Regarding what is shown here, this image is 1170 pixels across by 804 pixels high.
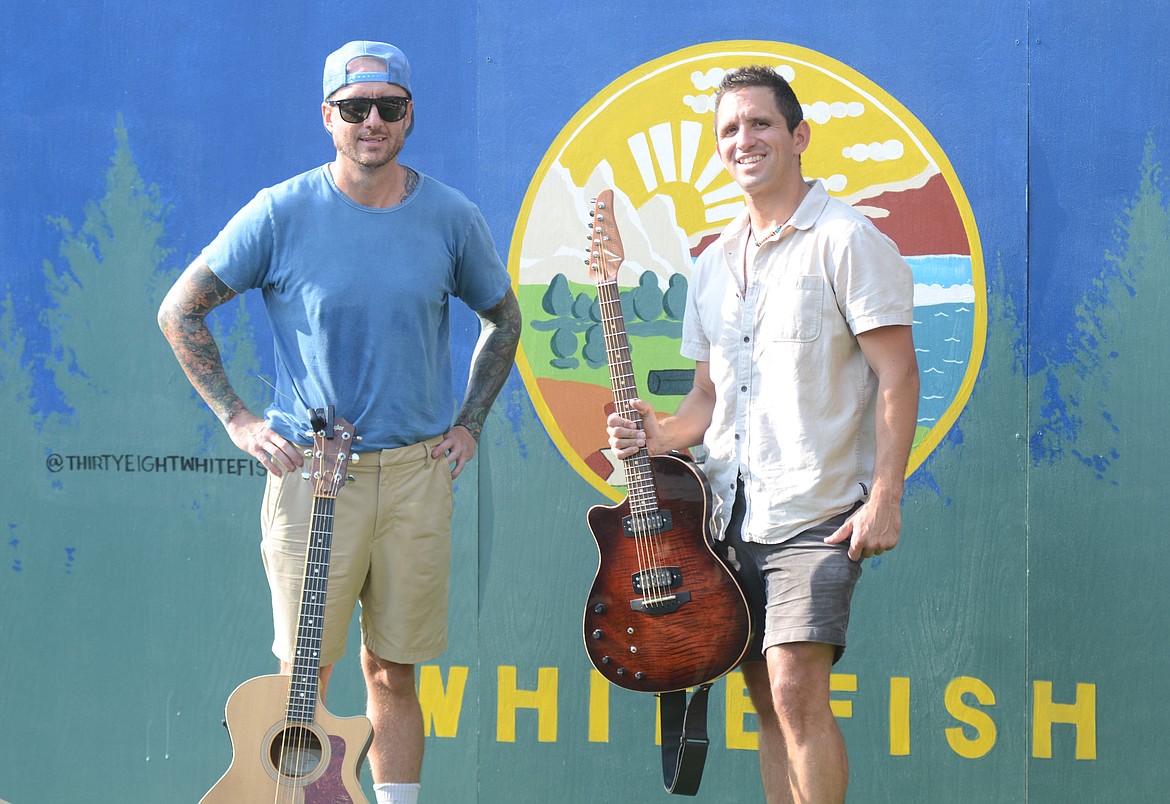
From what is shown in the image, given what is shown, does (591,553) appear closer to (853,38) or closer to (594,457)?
(594,457)

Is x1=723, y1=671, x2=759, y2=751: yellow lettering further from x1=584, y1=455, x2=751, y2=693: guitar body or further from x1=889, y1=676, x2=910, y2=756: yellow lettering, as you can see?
x1=584, y1=455, x2=751, y2=693: guitar body

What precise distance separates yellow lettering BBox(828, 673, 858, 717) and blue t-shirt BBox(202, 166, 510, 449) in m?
1.62

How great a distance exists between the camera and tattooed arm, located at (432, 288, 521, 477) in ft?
12.5

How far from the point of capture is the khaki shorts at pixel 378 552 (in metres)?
3.56

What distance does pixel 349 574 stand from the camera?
357cm

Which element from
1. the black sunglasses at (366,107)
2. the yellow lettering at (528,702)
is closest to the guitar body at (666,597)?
the yellow lettering at (528,702)

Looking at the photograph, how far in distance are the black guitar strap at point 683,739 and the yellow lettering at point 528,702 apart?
0.88 meters

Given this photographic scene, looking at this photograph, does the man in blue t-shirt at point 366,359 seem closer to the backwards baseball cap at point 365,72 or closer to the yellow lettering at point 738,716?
the backwards baseball cap at point 365,72

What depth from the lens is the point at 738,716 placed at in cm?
436

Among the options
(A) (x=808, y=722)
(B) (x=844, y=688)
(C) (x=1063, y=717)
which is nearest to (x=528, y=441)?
(B) (x=844, y=688)

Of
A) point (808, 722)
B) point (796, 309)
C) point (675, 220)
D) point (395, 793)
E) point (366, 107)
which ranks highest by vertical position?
point (366, 107)

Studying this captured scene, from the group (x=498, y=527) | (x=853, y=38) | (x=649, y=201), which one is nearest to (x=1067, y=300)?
(x=853, y=38)

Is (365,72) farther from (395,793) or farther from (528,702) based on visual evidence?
(528,702)

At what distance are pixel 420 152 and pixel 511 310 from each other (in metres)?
0.84
